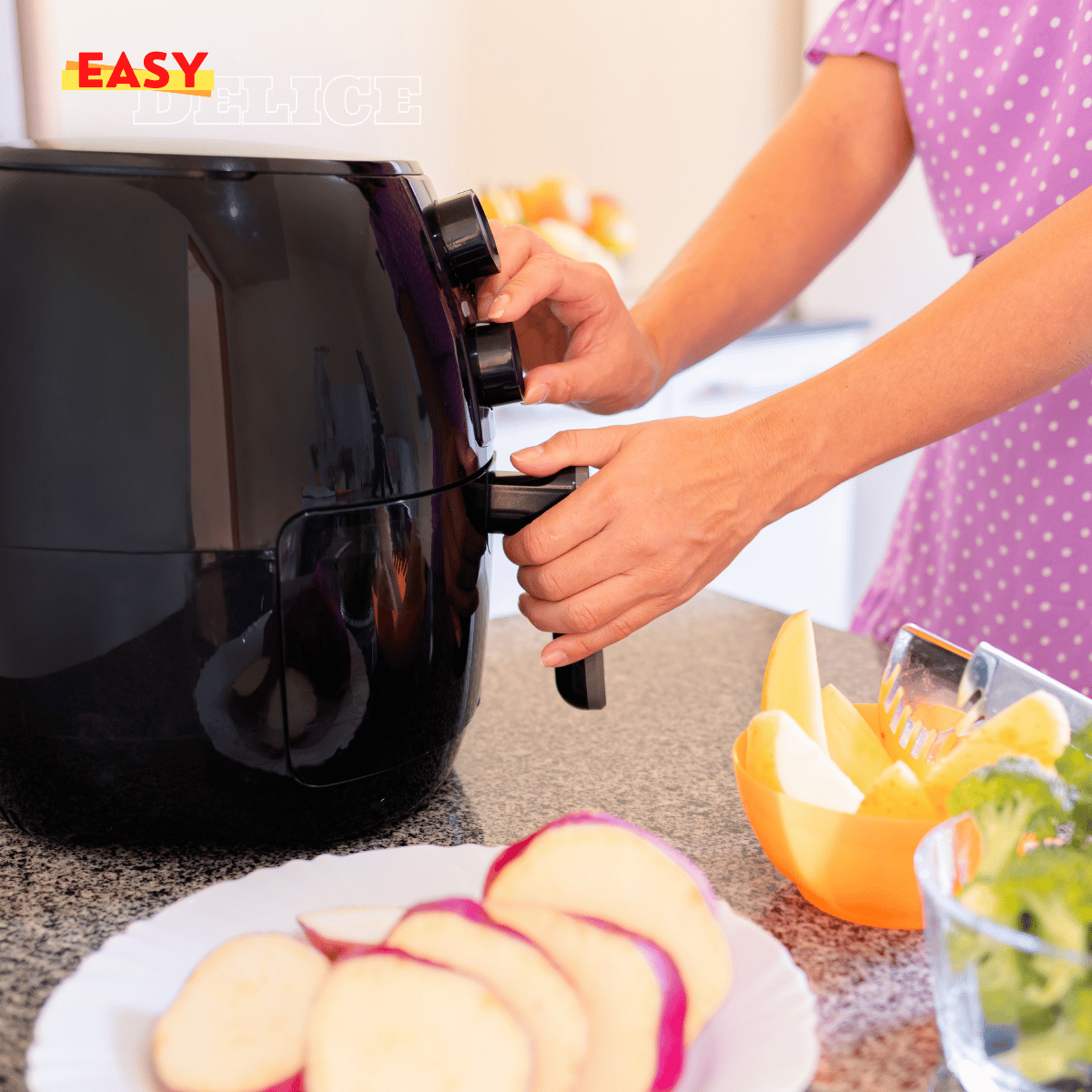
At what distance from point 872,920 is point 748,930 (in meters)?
0.08

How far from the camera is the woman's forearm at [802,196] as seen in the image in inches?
37.3

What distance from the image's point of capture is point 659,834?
0.54 m

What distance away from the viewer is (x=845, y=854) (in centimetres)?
44

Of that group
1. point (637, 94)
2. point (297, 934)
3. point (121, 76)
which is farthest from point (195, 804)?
point (637, 94)

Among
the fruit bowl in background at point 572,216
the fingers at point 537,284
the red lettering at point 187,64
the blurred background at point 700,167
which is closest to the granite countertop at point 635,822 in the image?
the fingers at point 537,284

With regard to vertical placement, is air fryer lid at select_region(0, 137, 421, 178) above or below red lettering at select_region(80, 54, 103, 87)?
below

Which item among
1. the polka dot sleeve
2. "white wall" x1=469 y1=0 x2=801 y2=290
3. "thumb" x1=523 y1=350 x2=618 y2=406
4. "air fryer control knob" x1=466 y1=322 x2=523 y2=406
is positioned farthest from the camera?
"white wall" x1=469 y1=0 x2=801 y2=290

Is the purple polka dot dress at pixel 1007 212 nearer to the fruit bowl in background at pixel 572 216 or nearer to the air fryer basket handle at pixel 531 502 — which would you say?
the air fryer basket handle at pixel 531 502

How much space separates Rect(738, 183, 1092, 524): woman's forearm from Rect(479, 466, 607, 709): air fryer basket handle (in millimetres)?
134

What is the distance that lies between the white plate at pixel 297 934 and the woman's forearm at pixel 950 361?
11.8 inches

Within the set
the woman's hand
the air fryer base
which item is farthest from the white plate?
the woman's hand

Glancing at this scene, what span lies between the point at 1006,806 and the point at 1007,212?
0.65 metres

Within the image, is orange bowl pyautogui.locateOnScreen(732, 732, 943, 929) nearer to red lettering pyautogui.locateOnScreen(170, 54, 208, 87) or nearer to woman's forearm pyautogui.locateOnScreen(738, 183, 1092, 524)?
woman's forearm pyautogui.locateOnScreen(738, 183, 1092, 524)

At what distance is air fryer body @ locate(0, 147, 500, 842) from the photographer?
1.39ft
